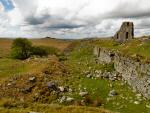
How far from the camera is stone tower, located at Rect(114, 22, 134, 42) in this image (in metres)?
62.7

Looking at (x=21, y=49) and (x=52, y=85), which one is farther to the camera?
(x=21, y=49)

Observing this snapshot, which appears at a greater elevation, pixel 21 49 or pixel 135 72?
pixel 21 49

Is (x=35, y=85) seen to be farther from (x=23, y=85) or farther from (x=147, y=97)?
(x=147, y=97)

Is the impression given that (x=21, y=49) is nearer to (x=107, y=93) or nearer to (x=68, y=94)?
(x=68, y=94)

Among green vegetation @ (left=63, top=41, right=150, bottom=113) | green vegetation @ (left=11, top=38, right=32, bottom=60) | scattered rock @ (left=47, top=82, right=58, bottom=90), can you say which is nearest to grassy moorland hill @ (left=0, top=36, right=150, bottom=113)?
green vegetation @ (left=63, top=41, right=150, bottom=113)

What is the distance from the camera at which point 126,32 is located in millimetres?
64875

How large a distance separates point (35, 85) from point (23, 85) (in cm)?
143

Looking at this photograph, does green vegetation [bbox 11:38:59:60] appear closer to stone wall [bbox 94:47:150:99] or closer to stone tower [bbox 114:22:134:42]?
stone tower [bbox 114:22:134:42]

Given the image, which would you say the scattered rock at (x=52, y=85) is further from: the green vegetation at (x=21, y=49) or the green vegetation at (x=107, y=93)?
the green vegetation at (x=21, y=49)

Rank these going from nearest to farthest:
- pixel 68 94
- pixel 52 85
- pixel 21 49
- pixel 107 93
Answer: pixel 107 93
pixel 68 94
pixel 52 85
pixel 21 49

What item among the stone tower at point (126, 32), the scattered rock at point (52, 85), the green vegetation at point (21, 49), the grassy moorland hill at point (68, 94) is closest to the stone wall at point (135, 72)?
the grassy moorland hill at point (68, 94)

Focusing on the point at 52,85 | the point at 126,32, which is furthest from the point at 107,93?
the point at 126,32

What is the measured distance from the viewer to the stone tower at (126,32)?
6274 centimetres

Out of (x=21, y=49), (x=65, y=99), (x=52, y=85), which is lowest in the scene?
(x=65, y=99)
